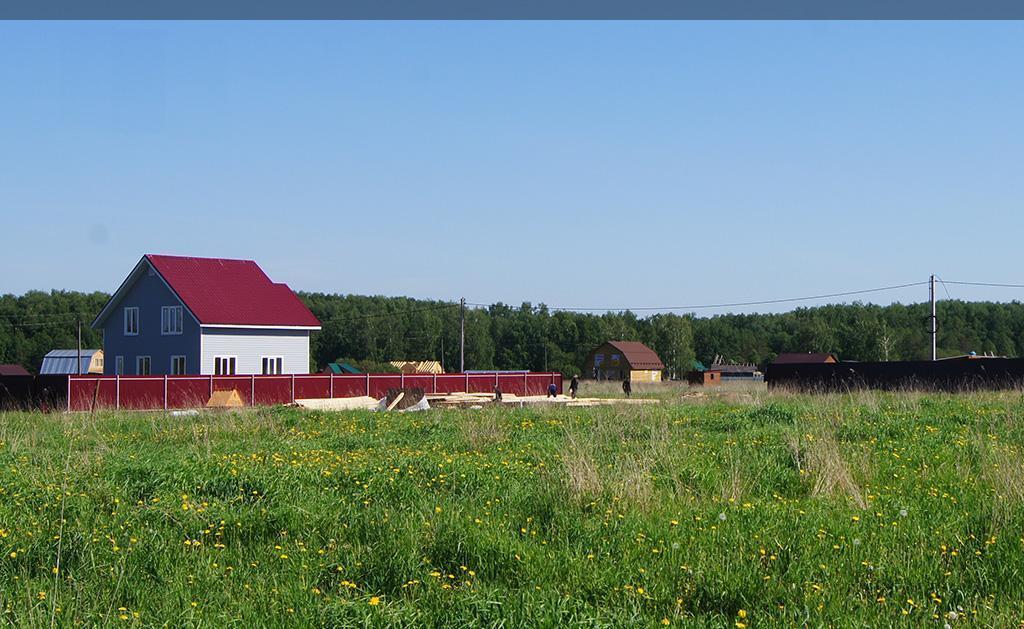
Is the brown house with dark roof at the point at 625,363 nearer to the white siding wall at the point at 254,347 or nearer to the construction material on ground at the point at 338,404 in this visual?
the white siding wall at the point at 254,347

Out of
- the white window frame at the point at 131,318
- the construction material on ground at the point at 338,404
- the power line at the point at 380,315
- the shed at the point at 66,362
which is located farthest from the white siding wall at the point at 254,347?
the power line at the point at 380,315

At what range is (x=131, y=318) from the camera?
142 ft

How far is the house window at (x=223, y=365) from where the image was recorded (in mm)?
41094

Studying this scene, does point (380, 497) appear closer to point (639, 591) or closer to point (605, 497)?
point (605, 497)

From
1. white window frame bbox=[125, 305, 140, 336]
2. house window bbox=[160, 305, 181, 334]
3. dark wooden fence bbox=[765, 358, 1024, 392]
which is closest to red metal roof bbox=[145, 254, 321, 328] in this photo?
house window bbox=[160, 305, 181, 334]

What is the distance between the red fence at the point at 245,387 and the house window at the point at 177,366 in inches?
296

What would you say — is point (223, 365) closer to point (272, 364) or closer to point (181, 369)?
point (181, 369)

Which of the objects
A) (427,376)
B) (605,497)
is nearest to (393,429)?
(605,497)

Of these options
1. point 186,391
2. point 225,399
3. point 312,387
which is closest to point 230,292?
point 312,387

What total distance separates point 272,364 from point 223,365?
2632mm

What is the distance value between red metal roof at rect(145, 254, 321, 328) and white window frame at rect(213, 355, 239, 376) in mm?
1580

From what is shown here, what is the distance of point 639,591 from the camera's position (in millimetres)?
5855

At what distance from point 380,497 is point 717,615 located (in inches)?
160

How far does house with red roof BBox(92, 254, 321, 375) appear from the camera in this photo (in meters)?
40.8
